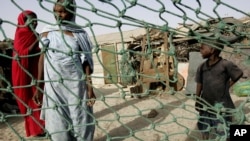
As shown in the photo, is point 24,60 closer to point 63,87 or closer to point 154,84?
point 63,87

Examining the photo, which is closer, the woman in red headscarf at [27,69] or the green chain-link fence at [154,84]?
the green chain-link fence at [154,84]

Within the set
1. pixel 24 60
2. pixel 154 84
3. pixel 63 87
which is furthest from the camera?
pixel 154 84

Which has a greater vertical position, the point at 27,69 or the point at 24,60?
the point at 24,60

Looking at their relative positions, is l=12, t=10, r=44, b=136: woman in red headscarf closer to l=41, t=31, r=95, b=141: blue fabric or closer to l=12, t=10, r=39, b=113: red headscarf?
l=12, t=10, r=39, b=113: red headscarf

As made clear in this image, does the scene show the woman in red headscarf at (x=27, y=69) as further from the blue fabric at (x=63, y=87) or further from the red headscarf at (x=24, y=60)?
the blue fabric at (x=63, y=87)

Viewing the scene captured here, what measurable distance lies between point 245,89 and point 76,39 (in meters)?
5.15

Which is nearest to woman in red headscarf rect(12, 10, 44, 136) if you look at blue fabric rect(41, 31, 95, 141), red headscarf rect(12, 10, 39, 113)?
red headscarf rect(12, 10, 39, 113)

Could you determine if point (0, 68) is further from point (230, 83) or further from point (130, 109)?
point (230, 83)

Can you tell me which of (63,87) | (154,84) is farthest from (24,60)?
(154,84)

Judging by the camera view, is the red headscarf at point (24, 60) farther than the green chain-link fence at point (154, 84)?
Yes

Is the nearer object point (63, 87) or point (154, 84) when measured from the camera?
point (63, 87)

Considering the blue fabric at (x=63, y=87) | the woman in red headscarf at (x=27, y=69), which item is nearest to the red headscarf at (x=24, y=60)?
the woman in red headscarf at (x=27, y=69)

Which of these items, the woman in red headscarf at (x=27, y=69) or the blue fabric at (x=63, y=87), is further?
the woman in red headscarf at (x=27, y=69)

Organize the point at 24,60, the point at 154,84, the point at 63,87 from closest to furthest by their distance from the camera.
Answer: the point at 63,87 → the point at 24,60 → the point at 154,84
